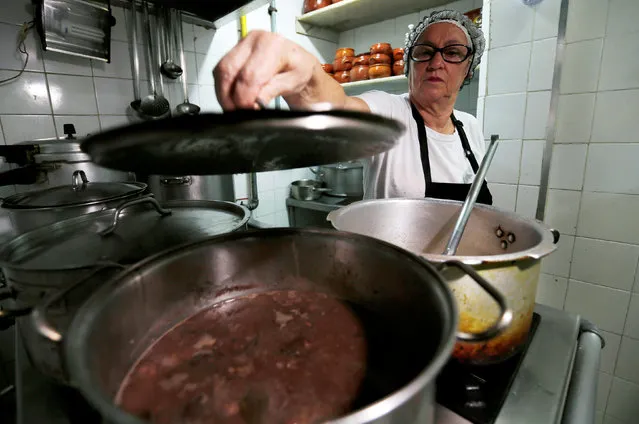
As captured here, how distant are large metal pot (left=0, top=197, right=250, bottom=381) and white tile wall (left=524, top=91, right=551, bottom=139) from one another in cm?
138

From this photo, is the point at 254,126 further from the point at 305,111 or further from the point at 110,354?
the point at 110,354

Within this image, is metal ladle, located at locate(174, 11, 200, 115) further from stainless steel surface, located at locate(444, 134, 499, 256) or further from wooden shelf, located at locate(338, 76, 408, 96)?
Answer: stainless steel surface, located at locate(444, 134, 499, 256)

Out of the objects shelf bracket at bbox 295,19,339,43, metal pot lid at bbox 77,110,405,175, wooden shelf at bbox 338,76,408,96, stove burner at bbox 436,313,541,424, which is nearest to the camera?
metal pot lid at bbox 77,110,405,175

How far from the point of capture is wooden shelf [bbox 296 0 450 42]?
196cm

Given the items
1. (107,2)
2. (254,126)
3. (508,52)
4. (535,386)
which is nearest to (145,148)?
(254,126)

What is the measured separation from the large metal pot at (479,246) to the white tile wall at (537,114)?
3.10 ft

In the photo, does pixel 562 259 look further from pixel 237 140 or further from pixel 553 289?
pixel 237 140

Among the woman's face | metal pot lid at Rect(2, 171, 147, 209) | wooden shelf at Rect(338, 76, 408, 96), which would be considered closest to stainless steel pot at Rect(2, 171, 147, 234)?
metal pot lid at Rect(2, 171, 147, 209)

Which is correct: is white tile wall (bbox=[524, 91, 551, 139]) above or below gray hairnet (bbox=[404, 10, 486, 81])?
below

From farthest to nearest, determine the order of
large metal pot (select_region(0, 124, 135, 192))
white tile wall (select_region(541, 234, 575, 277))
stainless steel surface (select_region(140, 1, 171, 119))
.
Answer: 1. stainless steel surface (select_region(140, 1, 171, 119))
2. white tile wall (select_region(541, 234, 575, 277))
3. large metal pot (select_region(0, 124, 135, 192))

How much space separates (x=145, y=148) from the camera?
38 cm

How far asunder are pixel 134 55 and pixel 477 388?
1.90 meters

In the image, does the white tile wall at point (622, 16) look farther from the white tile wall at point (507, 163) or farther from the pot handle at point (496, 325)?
the pot handle at point (496, 325)

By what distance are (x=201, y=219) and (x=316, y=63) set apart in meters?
0.50
